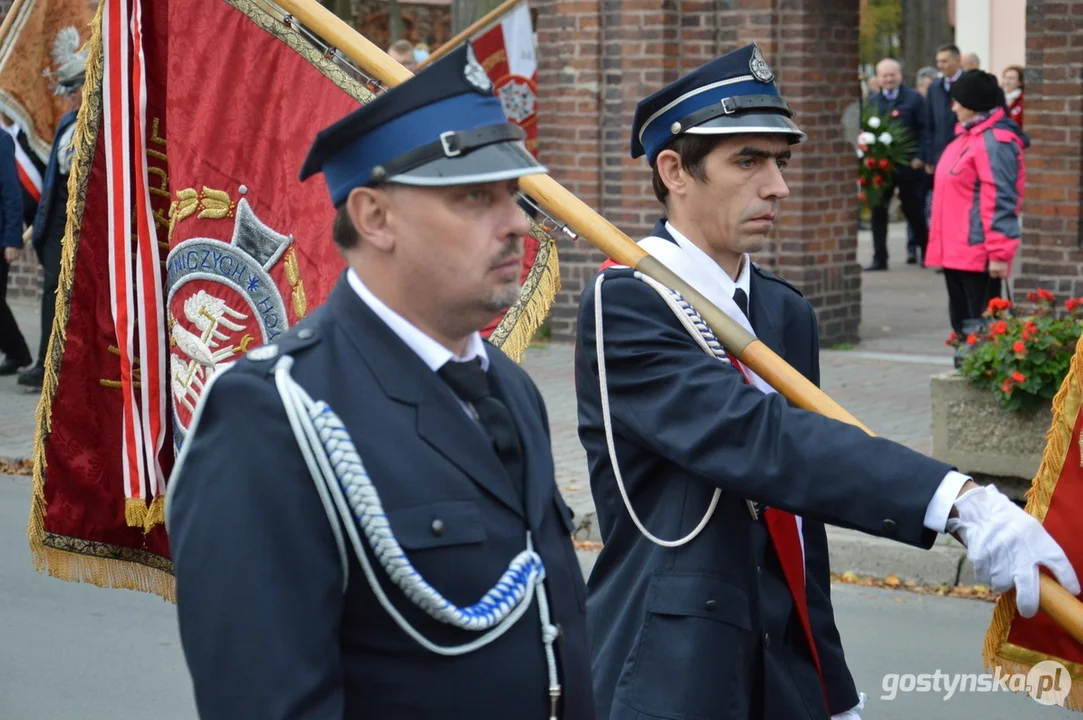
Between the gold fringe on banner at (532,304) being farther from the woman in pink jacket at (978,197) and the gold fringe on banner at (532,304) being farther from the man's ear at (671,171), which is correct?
the woman in pink jacket at (978,197)

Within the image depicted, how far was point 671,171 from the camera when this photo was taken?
3.40 m

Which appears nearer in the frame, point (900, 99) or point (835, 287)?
point (835, 287)

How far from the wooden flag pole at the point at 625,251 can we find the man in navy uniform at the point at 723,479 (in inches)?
1.6

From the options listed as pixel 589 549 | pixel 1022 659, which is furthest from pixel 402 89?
pixel 589 549

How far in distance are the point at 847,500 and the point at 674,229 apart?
0.75 m

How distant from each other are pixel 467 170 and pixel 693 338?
1088 millimetres

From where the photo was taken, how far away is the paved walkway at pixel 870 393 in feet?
23.2

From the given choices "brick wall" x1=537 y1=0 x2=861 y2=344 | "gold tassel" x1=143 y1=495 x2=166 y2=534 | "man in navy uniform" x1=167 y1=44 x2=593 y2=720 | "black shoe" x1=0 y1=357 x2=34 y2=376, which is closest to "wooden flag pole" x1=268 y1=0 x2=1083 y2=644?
"man in navy uniform" x1=167 y1=44 x2=593 y2=720

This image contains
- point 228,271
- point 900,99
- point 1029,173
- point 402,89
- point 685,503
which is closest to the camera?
point 402,89

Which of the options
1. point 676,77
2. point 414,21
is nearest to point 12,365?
point 676,77

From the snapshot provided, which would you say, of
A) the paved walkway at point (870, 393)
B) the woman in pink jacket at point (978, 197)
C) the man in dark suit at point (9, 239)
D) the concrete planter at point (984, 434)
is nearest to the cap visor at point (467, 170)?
the paved walkway at point (870, 393)

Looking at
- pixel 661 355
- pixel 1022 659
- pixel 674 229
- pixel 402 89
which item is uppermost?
pixel 402 89

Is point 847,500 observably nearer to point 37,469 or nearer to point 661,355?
point 661,355

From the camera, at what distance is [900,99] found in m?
16.5
